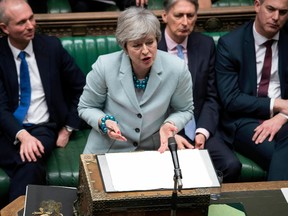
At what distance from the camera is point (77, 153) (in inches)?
124

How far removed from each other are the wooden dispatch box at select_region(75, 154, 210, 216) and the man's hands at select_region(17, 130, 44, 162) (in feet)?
2.92

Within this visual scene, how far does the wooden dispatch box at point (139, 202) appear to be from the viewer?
6.60 feet

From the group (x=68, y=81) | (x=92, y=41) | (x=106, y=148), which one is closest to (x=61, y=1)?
(x=92, y=41)

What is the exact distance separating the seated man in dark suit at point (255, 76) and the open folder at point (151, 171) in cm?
98

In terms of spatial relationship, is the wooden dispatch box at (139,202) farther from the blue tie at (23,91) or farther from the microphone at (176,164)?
the blue tie at (23,91)

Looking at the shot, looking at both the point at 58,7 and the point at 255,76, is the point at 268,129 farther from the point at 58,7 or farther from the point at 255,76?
the point at 58,7

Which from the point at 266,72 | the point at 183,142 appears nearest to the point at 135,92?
the point at 183,142

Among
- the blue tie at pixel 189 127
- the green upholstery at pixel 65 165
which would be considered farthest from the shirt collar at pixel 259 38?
the green upholstery at pixel 65 165

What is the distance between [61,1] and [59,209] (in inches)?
73.2

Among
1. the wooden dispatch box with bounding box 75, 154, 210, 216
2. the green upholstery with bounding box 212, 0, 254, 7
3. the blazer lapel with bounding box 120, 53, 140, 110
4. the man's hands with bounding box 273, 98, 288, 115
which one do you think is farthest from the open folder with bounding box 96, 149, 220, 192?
the green upholstery with bounding box 212, 0, 254, 7

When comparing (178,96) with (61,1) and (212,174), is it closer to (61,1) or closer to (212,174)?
(212,174)

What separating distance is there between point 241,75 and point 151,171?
125 centimetres

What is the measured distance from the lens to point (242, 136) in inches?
127

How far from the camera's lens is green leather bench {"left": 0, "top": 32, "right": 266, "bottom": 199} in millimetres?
2969
